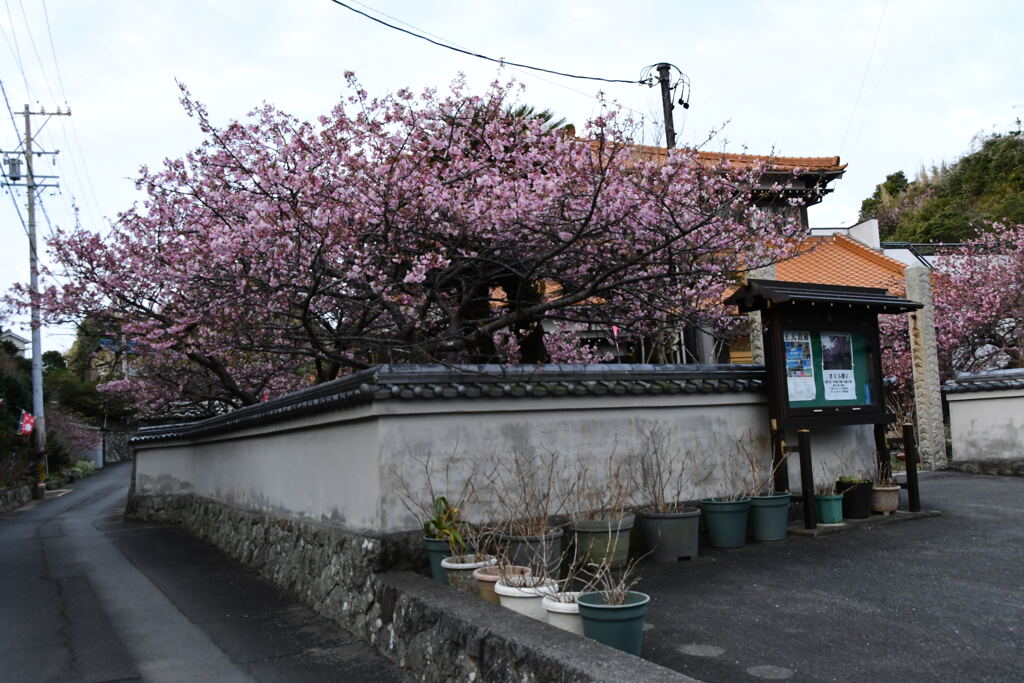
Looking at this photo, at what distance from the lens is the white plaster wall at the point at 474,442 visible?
6430mm

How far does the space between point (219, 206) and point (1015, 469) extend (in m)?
12.2

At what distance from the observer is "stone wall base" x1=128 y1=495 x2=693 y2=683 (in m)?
3.67

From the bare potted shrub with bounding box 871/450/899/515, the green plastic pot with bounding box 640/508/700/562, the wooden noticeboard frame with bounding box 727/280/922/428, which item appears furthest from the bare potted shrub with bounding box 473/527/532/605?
the bare potted shrub with bounding box 871/450/899/515

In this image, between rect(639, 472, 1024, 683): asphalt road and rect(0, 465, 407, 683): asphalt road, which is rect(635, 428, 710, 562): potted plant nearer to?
rect(639, 472, 1024, 683): asphalt road

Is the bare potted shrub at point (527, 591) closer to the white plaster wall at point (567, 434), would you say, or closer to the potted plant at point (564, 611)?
the potted plant at point (564, 611)

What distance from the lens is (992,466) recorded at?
12195 mm

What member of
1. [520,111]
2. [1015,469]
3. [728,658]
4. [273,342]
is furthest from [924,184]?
[728,658]

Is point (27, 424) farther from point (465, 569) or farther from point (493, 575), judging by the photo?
point (493, 575)

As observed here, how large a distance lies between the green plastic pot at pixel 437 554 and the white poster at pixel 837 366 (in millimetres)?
4499

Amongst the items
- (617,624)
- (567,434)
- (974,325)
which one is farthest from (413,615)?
(974,325)

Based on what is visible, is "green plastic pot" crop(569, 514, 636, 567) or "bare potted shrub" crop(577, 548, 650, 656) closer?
"bare potted shrub" crop(577, 548, 650, 656)

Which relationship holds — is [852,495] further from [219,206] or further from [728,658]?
[219,206]

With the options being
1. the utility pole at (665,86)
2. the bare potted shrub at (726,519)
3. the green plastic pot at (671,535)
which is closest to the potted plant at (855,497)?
the bare potted shrub at (726,519)

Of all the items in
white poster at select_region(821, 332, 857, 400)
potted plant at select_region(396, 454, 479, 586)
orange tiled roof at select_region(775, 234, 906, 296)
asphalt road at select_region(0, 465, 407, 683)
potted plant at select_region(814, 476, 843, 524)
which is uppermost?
orange tiled roof at select_region(775, 234, 906, 296)
